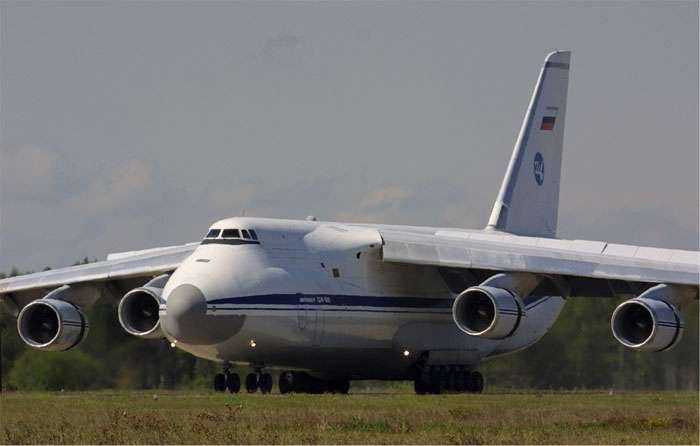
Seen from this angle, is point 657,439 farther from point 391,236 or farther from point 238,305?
point 391,236

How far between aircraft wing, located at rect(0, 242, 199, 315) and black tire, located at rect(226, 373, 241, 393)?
2.67m

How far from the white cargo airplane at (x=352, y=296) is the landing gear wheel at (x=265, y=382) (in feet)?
0.08

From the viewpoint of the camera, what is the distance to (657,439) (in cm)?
1908

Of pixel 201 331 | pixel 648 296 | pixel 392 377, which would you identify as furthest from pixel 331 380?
pixel 648 296

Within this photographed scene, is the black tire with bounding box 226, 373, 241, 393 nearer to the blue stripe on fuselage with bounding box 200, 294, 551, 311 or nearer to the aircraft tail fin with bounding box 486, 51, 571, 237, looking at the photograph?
the blue stripe on fuselage with bounding box 200, 294, 551, 311

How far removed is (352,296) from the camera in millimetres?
29516

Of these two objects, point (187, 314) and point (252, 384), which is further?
point (252, 384)

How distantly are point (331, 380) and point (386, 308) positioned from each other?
6.89 feet

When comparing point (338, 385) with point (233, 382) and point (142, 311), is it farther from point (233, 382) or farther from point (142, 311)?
point (142, 311)

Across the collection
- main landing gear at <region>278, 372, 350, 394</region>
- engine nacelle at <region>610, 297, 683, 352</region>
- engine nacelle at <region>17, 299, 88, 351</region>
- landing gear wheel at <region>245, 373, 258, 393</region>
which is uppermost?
engine nacelle at <region>610, 297, 683, 352</region>

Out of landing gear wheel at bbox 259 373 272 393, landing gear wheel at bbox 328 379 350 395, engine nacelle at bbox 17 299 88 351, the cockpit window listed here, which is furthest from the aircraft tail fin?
engine nacelle at bbox 17 299 88 351

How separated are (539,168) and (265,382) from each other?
30.4 ft

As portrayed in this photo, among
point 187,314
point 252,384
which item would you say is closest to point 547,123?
point 252,384

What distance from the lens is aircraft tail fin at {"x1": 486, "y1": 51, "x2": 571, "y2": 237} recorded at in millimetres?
34562
